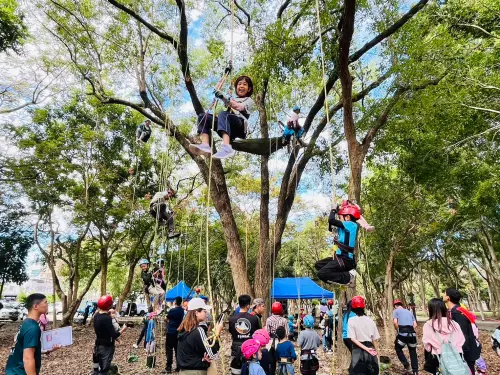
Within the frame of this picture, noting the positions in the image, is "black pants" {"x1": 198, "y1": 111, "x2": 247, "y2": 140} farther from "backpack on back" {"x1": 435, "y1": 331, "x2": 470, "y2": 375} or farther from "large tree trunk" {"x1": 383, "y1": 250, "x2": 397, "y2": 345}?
"large tree trunk" {"x1": 383, "y1": 250, "x2": 397, "y2": 345}

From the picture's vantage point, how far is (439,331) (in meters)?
3.19

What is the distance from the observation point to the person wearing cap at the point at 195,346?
2869 mm

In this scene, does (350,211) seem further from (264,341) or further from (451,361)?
(451,361)

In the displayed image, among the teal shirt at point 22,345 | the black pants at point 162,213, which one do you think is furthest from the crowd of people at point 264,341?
the black pants at point 162,213

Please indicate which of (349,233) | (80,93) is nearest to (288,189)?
(349,233)

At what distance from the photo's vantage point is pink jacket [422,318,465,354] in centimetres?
315

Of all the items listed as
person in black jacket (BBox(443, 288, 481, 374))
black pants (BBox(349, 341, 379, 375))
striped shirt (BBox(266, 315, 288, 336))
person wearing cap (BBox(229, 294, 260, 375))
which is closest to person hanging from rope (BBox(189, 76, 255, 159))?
person wearing cap (BBox(229, 294, 260, 375))

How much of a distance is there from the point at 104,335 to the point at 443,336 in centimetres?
373

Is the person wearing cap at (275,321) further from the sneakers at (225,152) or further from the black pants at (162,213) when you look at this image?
the black pants at (162,213)

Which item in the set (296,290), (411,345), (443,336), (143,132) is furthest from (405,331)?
(296,290)

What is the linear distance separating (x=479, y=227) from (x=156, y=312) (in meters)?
14.9

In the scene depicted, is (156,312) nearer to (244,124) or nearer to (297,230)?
(244,124)

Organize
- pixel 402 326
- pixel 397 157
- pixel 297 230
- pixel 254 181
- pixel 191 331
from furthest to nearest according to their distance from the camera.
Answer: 1. pixel 297 230
2. pixel 254 181
3. pixel 397 157
4. pixel 402 326
5. pixel 191 331

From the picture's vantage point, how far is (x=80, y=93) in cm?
1261
